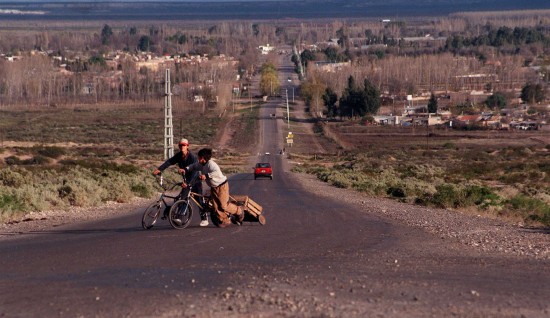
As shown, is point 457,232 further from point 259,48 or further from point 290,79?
point 259,48

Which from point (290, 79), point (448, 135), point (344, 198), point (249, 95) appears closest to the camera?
point (344, 198)

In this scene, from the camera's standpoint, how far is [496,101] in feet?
318

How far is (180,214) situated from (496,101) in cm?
8585

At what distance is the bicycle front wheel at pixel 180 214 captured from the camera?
47.2 ft

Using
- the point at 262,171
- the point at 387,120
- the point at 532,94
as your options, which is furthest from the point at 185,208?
the point at 532,94

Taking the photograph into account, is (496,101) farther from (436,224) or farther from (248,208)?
(248,208)

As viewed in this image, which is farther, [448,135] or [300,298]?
[448,135]

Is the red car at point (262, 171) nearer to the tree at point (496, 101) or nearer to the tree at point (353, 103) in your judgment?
the tree at point (353, 103)

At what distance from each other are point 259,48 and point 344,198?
175 meters

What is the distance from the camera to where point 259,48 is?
7869 inches

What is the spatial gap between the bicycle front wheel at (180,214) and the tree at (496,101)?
85007 millimetres

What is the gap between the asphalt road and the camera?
8062 millimetres

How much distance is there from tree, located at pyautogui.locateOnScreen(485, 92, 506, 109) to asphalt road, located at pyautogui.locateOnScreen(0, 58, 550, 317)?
84.1m

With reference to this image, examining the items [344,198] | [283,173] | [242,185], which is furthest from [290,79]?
[344,198]
